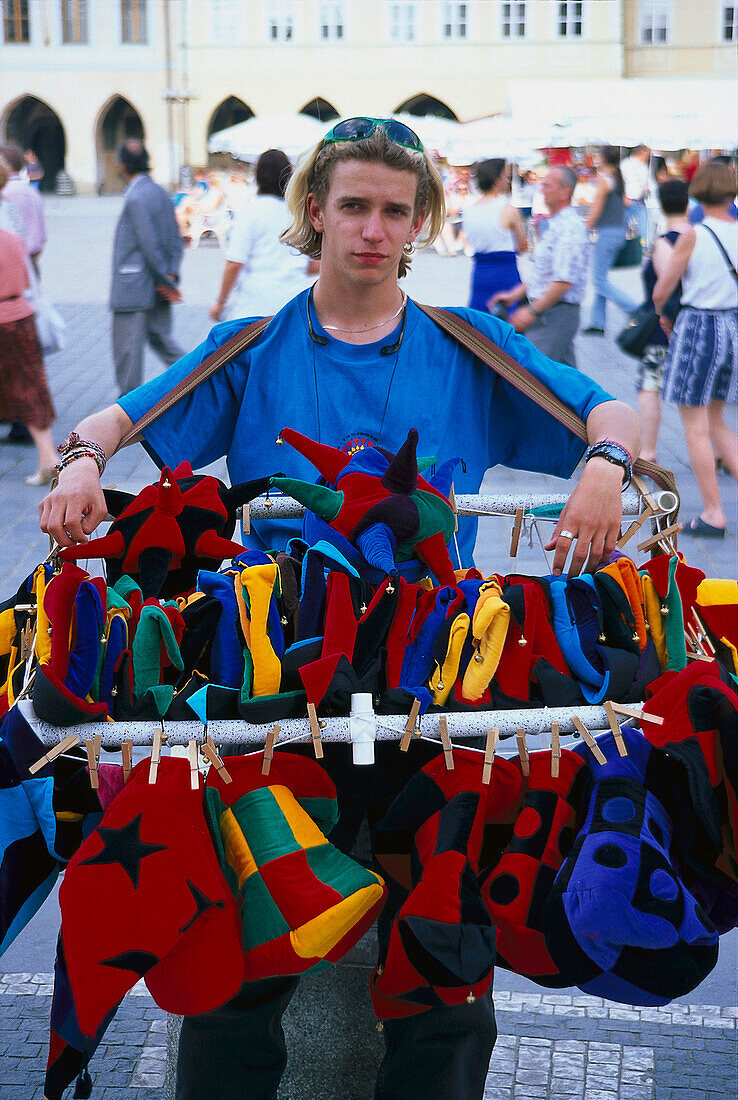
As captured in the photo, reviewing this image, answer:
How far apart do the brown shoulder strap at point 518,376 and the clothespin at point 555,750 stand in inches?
24.4

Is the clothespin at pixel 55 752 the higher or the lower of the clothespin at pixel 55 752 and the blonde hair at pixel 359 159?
the lower

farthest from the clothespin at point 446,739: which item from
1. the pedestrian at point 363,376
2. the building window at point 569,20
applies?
the building window at point 569,20

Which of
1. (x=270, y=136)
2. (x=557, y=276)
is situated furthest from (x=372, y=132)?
(x=270, y=136)

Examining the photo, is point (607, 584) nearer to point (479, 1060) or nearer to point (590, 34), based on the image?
point (479, 1060)

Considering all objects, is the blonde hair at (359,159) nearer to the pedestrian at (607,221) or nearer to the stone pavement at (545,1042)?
the stone pavement at (545,1042)

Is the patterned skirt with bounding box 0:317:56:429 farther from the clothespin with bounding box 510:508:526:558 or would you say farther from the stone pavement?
the clothespin with bounding box 510:508:526:558

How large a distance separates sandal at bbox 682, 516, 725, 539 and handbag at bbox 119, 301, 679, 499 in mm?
4011

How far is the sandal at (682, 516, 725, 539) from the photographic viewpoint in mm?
6239

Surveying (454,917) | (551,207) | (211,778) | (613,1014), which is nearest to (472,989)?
(454,917)

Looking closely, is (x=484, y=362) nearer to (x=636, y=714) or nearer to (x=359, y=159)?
(x=359, y=159)

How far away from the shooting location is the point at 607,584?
1936mm

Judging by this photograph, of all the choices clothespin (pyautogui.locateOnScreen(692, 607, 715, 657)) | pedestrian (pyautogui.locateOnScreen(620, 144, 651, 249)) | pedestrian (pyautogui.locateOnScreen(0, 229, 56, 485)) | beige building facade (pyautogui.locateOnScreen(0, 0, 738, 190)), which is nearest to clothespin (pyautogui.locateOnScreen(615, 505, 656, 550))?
clothespin (pyautogui.locateOnScreen(692, 607, 715, 657))

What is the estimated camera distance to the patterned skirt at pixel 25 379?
7164 mm

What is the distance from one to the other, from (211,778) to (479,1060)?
0.67 metres
